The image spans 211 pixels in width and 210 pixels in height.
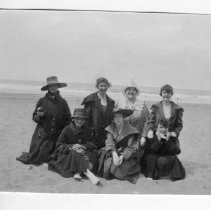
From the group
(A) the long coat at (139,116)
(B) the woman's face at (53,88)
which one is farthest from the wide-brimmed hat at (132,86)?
(B) the woman's face at (53,88)

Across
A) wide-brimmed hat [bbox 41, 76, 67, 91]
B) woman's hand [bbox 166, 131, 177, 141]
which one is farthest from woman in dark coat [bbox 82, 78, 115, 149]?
woman's hand [bbox 166, 131, 177, 141]

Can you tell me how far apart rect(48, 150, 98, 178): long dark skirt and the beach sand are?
0.08 m

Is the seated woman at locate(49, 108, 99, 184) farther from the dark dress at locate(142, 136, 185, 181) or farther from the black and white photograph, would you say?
the dark dress at locate(142, 136, 185, 181)

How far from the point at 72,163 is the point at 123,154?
2.10 ft

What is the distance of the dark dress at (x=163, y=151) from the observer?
4852mm

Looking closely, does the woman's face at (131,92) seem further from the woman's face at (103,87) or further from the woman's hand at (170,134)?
the woman's hand at (170,134)

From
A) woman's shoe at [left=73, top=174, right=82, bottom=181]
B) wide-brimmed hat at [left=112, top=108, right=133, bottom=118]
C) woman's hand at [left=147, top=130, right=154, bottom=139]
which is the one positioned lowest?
woman's shoe at [left=73, top=174, right=82, bottom=181]

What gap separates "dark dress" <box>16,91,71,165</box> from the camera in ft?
16.1

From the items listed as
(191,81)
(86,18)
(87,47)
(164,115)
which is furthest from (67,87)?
(191,81)

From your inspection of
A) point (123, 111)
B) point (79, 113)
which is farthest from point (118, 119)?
point (79, 113)

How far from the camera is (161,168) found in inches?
191

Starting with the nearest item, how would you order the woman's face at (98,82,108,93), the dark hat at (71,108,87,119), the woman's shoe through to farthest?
the woman's shoe, the dark hat at (71,108,87,119), the woman's face at (98,82,108,93)

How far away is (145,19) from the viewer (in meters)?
5.11

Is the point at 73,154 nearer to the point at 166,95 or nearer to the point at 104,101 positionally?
the point at 104,101
